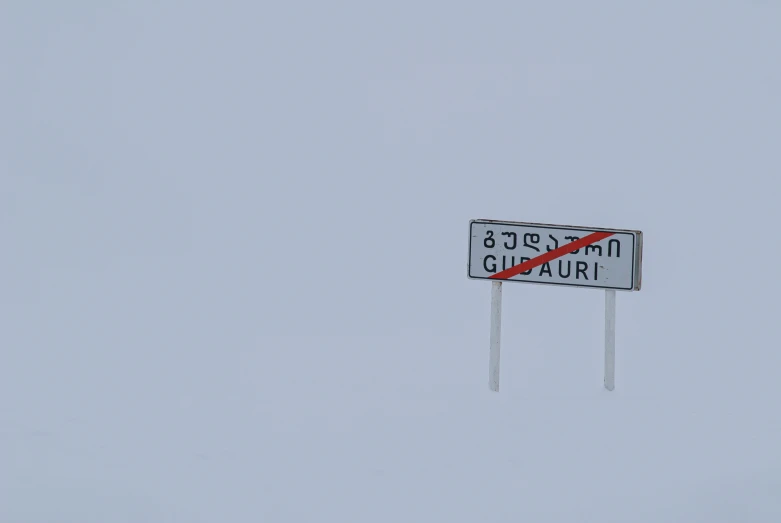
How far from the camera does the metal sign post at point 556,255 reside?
6.09 m

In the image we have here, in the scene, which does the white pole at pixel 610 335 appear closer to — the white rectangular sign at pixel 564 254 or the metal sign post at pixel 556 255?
the metal sign post at pixel 556 255

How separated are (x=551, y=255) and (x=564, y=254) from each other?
0.10 meters

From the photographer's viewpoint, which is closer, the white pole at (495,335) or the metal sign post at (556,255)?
the metal sign post at (556,255)

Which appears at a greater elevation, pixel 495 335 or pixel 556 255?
pixel 556 255

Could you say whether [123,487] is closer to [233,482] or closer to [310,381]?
[233,482]

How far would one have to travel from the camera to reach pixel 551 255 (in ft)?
20.1

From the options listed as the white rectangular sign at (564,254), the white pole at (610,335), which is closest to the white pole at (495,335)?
the white rectangular sign at (564,254)

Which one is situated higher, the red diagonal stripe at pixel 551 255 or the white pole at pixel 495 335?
the red diagonal stripe at pixel 551 255

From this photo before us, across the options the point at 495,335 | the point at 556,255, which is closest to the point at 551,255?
the point at 556,255

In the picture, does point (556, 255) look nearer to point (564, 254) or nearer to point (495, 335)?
point (564, 254)

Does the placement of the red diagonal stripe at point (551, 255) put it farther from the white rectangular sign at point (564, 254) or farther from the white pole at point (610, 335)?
the white pole at point (610, 335)

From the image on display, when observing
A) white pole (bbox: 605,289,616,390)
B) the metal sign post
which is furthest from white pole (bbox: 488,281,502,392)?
white pole (bbox: 605,289,616,390)

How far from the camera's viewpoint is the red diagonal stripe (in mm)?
6094

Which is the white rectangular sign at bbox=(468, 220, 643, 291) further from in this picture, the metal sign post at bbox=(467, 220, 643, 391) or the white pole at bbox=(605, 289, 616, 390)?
the white pole at bbox=(605, 289, 616, 390)
